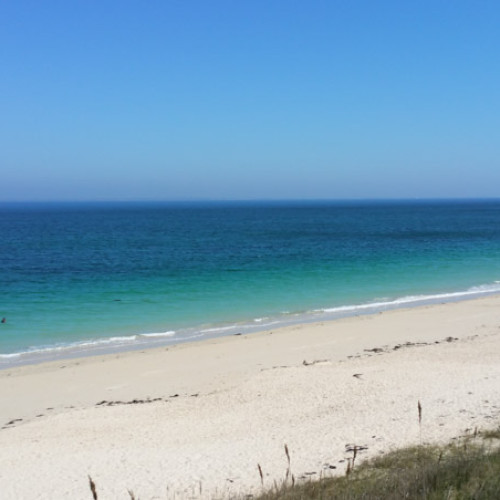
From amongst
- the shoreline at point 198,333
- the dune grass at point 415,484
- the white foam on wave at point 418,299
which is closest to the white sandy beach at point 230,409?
the shoreline at point 198,333

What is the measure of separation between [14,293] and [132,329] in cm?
962

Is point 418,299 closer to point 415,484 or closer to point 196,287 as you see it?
point 196,287

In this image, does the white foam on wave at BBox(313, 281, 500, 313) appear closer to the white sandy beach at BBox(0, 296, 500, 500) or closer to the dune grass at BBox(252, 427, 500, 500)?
the white sandy beach at BBox(0, 296, 500, 500)

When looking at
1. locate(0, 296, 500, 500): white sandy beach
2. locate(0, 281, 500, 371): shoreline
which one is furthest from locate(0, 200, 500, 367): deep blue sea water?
locate(0, 296, 500, 500): white sandy beach

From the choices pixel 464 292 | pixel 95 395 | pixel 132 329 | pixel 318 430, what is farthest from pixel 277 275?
pixel 318 430

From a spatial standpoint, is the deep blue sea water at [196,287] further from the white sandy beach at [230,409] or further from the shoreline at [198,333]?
the white sandy beach at [230,409]

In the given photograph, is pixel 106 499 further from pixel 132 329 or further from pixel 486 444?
pixel 132 329

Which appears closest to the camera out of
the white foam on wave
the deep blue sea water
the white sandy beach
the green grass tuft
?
the green grass tuft

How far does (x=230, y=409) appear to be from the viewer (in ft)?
38.4

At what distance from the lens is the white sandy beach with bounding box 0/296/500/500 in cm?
847

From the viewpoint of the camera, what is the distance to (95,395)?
45.2 feet

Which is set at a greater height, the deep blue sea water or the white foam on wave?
the deep blue sea water

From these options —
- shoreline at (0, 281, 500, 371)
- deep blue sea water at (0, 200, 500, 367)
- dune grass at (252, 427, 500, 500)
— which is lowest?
shoreline at (0, 281, 500, 371)

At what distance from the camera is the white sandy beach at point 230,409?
847 cm
